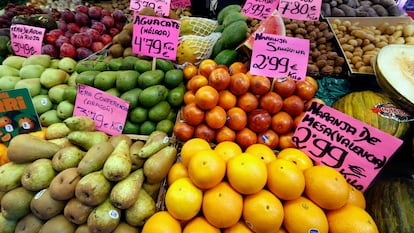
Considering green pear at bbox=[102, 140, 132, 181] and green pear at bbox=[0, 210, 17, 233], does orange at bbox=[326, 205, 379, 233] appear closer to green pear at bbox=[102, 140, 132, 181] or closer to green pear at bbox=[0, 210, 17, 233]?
green pear at bbox=[102, 140, 132, 181]

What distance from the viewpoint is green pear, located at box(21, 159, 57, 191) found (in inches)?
39.6

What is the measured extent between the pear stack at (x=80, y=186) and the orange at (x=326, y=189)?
1.94ft

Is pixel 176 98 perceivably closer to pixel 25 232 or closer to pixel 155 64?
pixel 155 64

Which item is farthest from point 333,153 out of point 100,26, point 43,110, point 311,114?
point 100,26

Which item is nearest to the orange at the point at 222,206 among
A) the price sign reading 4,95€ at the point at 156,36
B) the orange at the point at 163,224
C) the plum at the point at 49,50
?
the orange at the point at 163,224

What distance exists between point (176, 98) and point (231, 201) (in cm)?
75

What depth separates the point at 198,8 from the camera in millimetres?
2551

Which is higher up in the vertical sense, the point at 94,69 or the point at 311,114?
the point at 311,114

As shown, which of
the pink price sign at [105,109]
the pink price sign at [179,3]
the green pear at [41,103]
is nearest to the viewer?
the pink price sign at [105,109]

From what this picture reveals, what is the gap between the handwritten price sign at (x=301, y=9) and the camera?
1.60 meters

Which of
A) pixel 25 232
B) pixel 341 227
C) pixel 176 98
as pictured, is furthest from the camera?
pixel 176 98

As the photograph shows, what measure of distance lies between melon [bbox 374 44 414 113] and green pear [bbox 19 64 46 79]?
6.58 feet

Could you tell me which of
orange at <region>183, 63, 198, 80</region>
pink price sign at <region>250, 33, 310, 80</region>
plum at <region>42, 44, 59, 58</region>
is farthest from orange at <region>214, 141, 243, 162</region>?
plum at <region>42, 44, 59, 58</region>

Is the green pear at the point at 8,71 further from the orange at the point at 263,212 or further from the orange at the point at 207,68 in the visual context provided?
the orange at the point at 263,212
